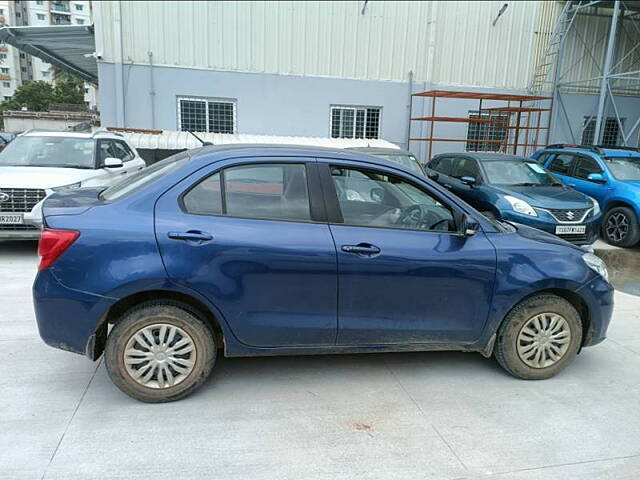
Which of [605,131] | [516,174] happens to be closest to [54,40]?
[516,174]

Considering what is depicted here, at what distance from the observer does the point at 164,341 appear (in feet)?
10.0

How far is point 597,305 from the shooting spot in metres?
3.60

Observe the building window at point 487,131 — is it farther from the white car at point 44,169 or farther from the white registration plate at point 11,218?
the white registration plate at point 11,218

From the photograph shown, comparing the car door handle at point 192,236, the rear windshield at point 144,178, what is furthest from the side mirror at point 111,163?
the car door handle at point 192,236

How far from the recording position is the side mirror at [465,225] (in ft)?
10.9

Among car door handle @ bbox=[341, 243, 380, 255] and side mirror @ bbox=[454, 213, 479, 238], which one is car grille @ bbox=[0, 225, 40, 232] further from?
side mirror @ bbox=[454, 213, 479, 238]

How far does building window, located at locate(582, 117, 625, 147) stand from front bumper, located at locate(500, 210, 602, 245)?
10.7 m

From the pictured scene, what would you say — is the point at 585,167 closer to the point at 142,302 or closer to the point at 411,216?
the point at 411,216

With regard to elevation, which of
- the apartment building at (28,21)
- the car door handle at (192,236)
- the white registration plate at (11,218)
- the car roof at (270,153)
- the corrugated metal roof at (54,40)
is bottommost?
the white registration plate at (11,218)

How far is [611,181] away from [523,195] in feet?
8.36

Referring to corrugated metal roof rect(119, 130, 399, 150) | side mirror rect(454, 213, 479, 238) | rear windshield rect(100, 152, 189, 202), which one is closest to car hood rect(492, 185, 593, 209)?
side mirror rect(454, 213, 479, 238)

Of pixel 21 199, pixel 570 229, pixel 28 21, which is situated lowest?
pixel 570 229

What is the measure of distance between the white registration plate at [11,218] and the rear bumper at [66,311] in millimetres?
3970

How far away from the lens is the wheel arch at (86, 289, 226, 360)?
3.04 m
